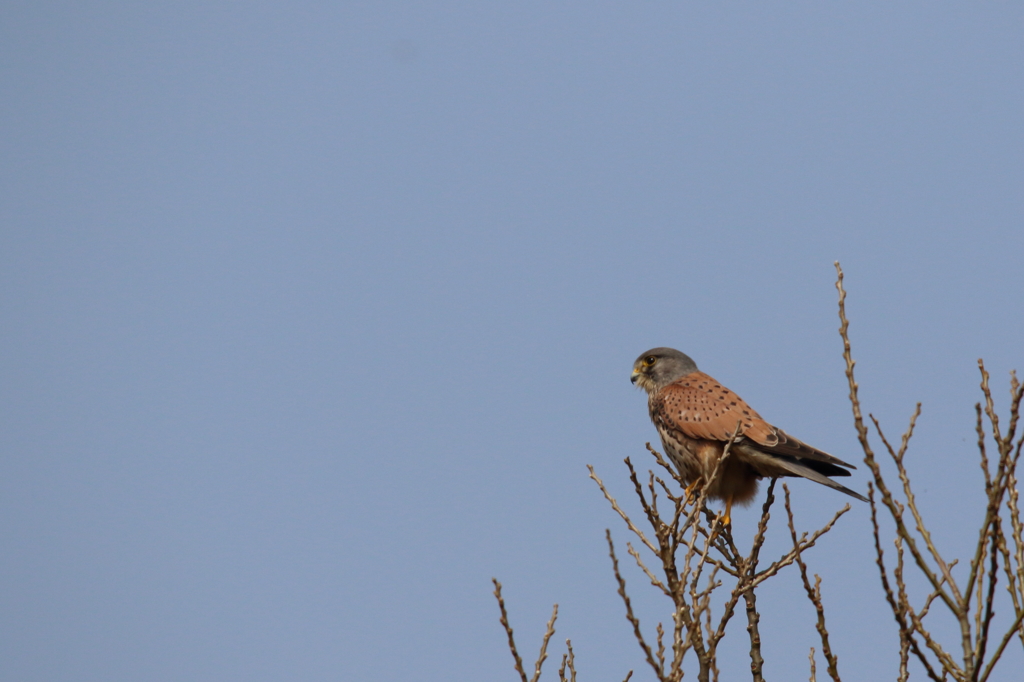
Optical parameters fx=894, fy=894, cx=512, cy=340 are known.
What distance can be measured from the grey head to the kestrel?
0.12m

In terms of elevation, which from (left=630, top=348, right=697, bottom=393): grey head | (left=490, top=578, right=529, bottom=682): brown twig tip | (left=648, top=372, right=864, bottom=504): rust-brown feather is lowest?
(left=490, top=578, right=529, bottom=682): brown twig tip

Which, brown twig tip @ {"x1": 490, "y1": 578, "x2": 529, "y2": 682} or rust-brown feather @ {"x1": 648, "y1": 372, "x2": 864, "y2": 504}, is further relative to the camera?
rust-brown feather @ {"x1": 648, "y1": 372, "x2": 864, "y2": 504}

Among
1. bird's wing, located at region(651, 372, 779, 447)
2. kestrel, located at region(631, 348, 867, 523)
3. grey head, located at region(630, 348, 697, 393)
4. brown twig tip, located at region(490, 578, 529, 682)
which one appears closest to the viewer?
brown twig tip, located at region(490, 578, 529, 682)

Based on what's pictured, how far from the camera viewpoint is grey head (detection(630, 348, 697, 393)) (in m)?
5.05

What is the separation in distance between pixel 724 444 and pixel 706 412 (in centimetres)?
26

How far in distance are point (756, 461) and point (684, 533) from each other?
121 cm

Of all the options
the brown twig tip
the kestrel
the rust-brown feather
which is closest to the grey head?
the kestrel

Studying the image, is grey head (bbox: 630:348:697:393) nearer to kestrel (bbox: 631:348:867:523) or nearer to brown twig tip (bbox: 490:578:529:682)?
kestrel (bbox: 631:348:867:523)

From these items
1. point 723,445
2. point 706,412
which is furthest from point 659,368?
point 723,445

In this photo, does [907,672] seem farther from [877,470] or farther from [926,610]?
[877,470]

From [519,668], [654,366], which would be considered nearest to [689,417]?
[654,366]

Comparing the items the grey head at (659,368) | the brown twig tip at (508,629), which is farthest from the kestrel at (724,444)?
the brown twig tip at (508,629)

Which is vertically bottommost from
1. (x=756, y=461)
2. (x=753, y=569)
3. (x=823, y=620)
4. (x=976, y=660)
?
(x=976, y=660)

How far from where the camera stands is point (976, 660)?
6.89 ft
